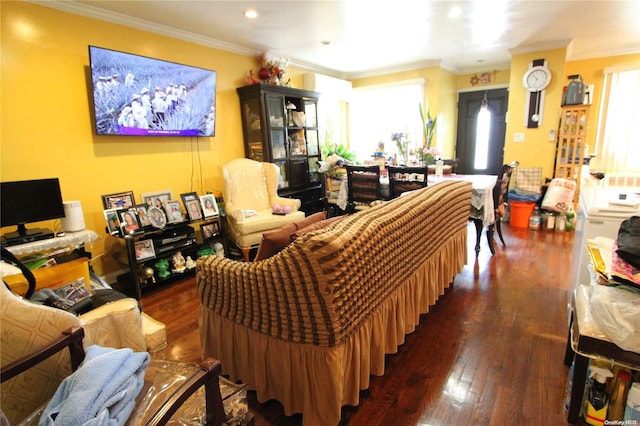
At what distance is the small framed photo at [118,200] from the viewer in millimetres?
2916

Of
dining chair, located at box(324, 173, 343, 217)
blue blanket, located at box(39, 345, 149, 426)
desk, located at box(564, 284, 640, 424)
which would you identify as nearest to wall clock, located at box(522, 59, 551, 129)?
dining chair, located at box(324, 173, 343, 217)

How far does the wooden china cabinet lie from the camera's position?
13.5 feet

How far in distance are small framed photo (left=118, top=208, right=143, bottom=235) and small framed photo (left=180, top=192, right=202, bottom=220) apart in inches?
19.0

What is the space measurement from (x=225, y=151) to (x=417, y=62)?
3.48 metres

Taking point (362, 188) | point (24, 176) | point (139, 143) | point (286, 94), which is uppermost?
point (286, 94)

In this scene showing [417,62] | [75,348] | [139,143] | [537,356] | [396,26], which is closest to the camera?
[75,348]

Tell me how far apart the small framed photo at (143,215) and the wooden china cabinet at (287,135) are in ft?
5.61

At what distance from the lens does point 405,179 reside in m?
3.39

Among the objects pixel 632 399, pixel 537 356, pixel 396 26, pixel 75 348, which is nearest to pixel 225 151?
pixel 396 26

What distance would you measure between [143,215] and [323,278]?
235cm

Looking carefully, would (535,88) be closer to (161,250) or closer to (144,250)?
(161,250)

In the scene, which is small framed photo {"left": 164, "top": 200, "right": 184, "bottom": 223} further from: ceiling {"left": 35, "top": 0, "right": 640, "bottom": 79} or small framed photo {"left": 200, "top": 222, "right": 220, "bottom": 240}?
ceiling {"left": 35, "top": 0, "right": 640, "bottom": 79}

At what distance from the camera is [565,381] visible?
5.61ft

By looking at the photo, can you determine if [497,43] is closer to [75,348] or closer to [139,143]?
[139,143]
